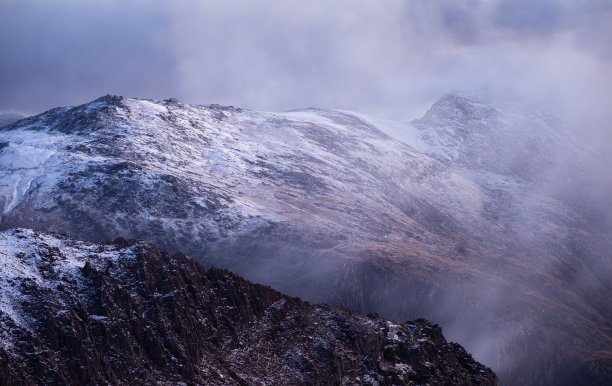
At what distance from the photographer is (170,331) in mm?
69750

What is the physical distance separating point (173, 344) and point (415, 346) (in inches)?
1290

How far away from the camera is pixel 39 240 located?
72.7 m

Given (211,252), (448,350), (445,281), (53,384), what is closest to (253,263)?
(211,252)

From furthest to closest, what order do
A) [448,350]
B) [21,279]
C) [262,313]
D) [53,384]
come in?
[448,350]
[262,313]
[21,279]
[53,384]

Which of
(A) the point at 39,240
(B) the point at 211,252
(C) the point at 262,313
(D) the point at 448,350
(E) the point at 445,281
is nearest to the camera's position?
(A) the point at 39,240

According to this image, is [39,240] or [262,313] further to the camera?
[262,313]

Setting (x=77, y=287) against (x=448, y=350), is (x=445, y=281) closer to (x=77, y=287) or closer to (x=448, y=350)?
(x=448, y=350)

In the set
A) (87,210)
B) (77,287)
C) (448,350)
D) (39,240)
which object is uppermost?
(87,210)

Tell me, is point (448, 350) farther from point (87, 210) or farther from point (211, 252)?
point (87, 210)

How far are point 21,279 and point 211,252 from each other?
100528 mm

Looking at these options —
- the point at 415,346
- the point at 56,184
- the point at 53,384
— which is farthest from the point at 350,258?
the point at 53,384

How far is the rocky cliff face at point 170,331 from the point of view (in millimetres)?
61375

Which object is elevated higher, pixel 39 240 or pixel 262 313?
pixel 39 240

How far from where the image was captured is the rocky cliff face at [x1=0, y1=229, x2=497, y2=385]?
61375 millimetres
